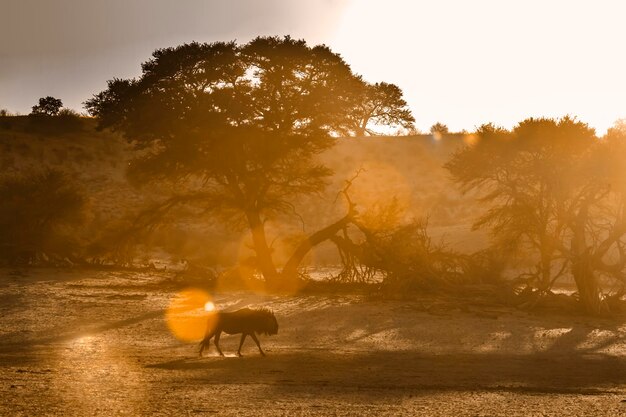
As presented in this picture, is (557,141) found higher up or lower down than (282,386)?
Result: higher up

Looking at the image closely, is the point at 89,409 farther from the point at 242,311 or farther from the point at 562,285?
the point at 562,285

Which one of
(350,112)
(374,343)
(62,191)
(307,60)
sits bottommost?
(374,343)

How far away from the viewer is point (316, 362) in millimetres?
14125

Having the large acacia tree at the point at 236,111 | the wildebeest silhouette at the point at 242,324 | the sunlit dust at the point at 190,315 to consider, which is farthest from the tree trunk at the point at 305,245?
the wildebeest silhouette at the point at 242,324

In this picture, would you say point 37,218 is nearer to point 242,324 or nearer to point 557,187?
point 557,187

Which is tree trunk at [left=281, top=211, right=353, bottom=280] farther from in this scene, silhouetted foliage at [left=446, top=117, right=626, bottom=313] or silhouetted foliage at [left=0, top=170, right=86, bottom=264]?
silhouetted foliage at [left=0, top=170, right=86, bottom=264]

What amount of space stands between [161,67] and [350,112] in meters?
7.55

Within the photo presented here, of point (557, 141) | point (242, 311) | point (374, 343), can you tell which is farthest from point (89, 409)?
point (557, 141)

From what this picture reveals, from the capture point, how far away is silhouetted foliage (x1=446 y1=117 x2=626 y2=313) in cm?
2438

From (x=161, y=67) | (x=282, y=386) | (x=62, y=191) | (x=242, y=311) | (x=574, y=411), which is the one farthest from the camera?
(x=62, y=191)

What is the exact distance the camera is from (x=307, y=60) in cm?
2911

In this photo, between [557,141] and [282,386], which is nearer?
[282,386]

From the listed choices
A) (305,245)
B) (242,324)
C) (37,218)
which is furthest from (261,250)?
(242,324)

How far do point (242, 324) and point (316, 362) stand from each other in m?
1.64
